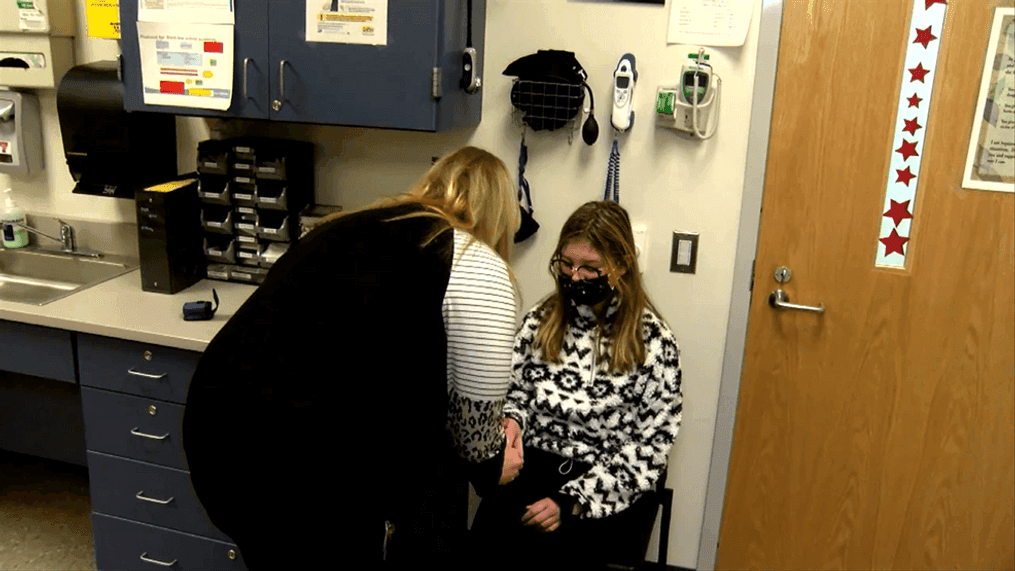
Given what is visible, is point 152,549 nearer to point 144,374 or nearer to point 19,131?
point 144,374

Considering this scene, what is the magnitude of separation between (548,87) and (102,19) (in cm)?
143

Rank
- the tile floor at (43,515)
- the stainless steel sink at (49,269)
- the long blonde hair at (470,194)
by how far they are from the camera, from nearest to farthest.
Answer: the long blonde hair at (470,194)
the tile floor at (43,515)
the stainless steel sink at (49,269)

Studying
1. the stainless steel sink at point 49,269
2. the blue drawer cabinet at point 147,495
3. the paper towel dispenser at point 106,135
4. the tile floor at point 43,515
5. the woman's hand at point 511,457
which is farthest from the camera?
the stainless steel sink at point 49,269

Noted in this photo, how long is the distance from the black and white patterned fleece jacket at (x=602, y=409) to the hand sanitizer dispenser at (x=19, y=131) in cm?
181

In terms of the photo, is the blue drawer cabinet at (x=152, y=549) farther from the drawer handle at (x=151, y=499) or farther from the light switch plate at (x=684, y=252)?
the light switch plate at (x=684, y=252)

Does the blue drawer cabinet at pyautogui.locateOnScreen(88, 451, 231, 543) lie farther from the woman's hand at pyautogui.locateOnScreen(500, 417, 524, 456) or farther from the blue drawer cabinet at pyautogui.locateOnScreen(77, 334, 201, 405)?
the woman's hand at pyautogui.locateOnScreen(500, 417, 524, 456)

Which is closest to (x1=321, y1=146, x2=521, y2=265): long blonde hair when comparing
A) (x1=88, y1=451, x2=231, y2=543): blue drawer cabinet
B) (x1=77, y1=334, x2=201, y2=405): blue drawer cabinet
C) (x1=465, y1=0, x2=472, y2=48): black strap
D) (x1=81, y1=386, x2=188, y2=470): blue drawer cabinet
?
(x1=465, y1=0, x2=472, y2=48): black strap

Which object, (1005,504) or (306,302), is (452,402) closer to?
(306,302)

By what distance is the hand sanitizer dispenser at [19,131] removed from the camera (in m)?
2.52

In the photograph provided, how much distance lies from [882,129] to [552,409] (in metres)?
1.11

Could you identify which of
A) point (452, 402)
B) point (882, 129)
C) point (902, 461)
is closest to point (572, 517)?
point (452, 402)

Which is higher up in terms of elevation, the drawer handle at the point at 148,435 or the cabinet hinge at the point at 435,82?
the cabinet hinge at the point at 435,82

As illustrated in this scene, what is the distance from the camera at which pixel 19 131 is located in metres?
2.52

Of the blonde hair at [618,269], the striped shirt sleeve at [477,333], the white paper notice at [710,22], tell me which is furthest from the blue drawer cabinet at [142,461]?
the white paper notice at [710,22]
